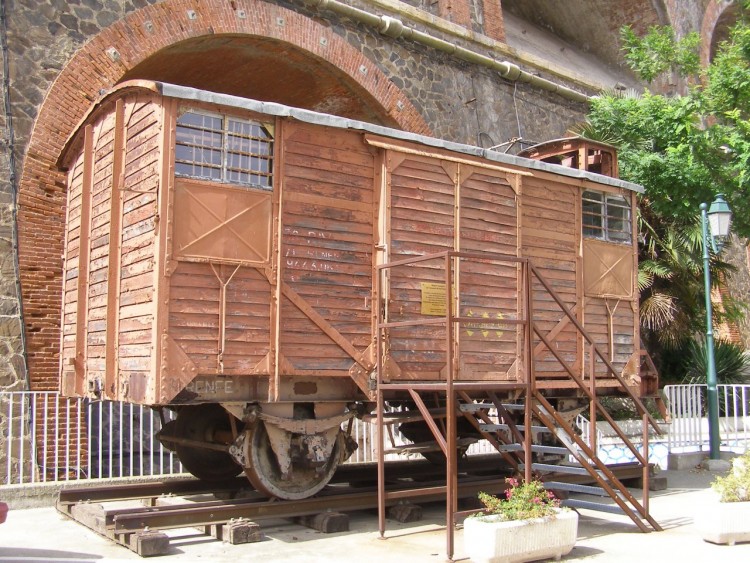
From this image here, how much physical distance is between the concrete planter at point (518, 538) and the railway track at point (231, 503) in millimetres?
1713

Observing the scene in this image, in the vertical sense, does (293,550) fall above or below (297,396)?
below

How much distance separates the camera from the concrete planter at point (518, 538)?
266 inches

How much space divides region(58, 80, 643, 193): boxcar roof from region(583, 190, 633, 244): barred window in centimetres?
36

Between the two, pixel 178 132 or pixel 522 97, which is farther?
pixel 522 97

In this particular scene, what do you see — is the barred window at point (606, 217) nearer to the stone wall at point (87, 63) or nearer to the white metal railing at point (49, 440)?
the white metal railing at point (49, 440)

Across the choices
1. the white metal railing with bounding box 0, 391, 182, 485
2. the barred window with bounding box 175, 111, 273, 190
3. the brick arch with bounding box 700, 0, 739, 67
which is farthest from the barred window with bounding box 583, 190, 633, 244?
the brick arch with bounding box 700, 0, 739, 67

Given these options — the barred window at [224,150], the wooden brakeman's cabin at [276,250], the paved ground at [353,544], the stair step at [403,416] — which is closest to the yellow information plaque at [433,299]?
the wooden brakeman's cabin at [276,250]

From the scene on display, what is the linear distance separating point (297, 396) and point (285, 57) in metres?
9.08

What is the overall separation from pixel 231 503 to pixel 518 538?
3.24 metres

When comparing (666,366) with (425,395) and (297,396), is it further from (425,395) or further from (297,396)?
(297,396)

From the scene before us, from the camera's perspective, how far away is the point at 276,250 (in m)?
8.41

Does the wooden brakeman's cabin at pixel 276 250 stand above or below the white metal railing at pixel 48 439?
above

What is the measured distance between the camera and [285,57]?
15695 mm

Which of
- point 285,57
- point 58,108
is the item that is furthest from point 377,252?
point 285,57
